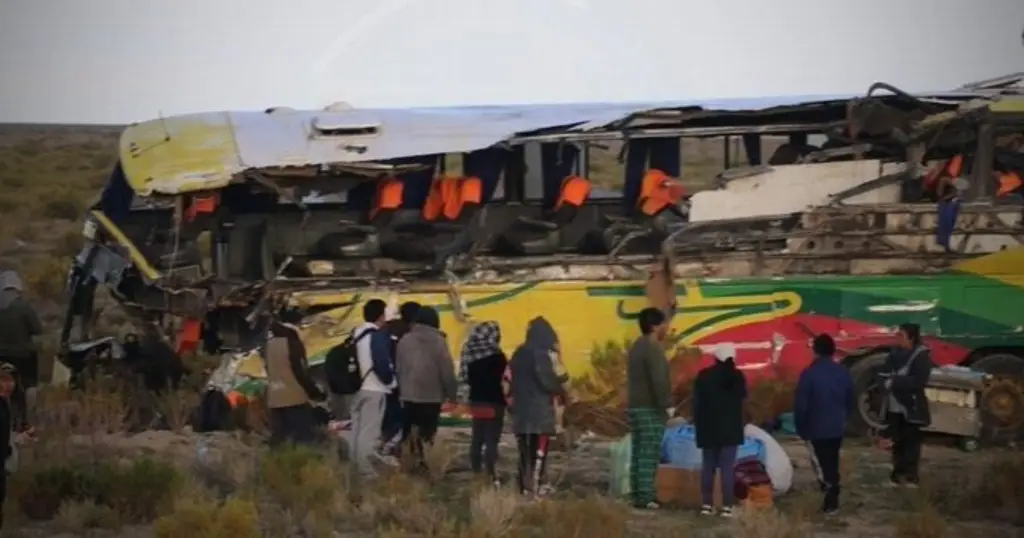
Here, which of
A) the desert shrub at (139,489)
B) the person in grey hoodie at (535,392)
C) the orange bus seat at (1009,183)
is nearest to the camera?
the desert shrub at (139,489)

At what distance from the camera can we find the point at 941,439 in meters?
16.0

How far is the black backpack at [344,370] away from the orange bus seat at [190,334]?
3.61 meters

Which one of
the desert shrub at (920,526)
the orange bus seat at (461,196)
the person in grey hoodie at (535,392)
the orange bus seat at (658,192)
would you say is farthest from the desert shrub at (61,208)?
the desert shrub at (920,526)

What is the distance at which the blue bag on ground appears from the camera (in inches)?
514

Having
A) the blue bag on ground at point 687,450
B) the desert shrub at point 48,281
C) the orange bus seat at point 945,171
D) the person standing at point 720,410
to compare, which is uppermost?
the orange bus seat at point 945,171

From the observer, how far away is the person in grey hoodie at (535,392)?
12.8m

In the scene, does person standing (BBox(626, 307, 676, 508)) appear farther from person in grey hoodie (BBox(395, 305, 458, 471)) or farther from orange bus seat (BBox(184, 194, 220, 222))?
orange bus seat (BBox(184, 194, 220, 222))

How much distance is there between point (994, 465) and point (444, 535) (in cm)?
529

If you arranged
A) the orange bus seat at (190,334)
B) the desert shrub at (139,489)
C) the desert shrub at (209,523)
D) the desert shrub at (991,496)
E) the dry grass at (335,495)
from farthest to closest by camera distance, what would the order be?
the orange bus seat at (190,334), the desert shrub at (991,496), the desert shrub at (139,489), the dry grass at (335,495), the desert shrub at (209,523)

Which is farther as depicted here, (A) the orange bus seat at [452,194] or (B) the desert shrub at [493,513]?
(A) the orange bus seat at [452,194]

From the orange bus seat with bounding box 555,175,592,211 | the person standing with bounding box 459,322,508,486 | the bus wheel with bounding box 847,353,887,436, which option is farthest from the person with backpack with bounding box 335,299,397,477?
the bus wheel with bounding box 847,353,887,436

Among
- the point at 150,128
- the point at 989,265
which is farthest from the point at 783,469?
the point at 150,128

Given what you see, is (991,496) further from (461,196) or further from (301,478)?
(461,196)

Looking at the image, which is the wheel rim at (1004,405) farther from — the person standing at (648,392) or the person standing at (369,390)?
the person standing at (369,390)
